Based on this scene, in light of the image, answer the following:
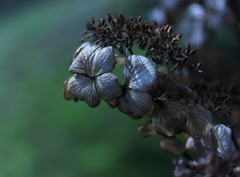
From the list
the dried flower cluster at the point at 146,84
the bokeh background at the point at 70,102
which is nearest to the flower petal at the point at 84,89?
the dried flower cluster at the point at 146,84

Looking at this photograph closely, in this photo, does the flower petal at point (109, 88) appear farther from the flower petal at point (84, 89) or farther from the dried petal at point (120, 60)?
the dried petal at point (120, 60)

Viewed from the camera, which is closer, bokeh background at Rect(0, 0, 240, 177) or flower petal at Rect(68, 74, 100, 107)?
flower petal at Rect(68, 74, 100, 107)

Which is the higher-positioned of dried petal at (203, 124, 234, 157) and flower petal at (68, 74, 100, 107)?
flower petal at (68, 74, 100, 107)

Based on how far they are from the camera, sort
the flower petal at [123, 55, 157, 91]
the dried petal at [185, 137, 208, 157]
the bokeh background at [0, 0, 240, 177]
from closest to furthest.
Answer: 1. the flower petal at [123, 55, 157, 91]
2. the dried petal at [185, 137, 208, 157]
3. the bokeh background at [0, 0, 240, 177]

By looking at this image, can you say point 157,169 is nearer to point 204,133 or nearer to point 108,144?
point 108,144

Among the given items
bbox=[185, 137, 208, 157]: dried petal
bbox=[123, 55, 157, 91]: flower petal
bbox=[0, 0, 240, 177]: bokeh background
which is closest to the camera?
bbox=[123, 55, 157, 91]: flower petal

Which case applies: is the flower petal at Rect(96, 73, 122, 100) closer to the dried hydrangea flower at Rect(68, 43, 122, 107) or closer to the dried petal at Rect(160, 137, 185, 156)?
the dried hydrangea flower at Rect(68, 43, 122, 107)

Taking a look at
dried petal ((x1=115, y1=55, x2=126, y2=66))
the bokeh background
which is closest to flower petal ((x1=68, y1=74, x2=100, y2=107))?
dried petal ((x1=115, y1=55, x2=126, y2=66))

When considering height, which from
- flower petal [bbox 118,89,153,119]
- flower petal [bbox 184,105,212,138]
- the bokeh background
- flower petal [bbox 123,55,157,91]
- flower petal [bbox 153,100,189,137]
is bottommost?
the bokeh background
